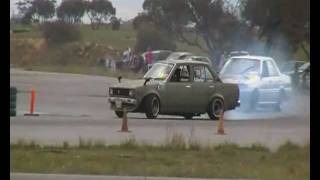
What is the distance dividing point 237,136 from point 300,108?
11365mm

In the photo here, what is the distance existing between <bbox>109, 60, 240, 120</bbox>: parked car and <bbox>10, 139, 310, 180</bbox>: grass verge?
638 cm

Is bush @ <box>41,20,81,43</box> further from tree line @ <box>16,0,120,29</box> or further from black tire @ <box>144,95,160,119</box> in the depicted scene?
black tire @ <box>144,95,160,119</box>

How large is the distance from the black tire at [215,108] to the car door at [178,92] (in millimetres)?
623

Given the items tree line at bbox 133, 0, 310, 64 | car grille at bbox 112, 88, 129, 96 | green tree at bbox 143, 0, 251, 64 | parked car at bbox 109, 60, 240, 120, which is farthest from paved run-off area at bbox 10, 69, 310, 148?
green tree at bbox 143, 0, 251, 64

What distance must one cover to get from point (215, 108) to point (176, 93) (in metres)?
1.43

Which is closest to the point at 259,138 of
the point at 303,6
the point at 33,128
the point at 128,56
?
the point at 33,128

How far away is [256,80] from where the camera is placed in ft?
75.5

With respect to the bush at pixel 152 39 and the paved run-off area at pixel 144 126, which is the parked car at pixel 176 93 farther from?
the bush at pixel 152 39

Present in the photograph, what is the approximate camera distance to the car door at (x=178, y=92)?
19.6 m

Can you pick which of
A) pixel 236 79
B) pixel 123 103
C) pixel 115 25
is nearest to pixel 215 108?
pixel 123 103

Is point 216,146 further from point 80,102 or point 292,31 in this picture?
point 292,31

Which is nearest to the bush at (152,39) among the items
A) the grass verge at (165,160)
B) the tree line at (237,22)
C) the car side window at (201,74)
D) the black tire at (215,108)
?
the tree line at (237,22)

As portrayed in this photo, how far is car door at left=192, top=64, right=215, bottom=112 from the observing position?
65.6ft

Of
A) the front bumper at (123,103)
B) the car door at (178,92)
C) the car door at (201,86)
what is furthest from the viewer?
the car door at (201,86)
